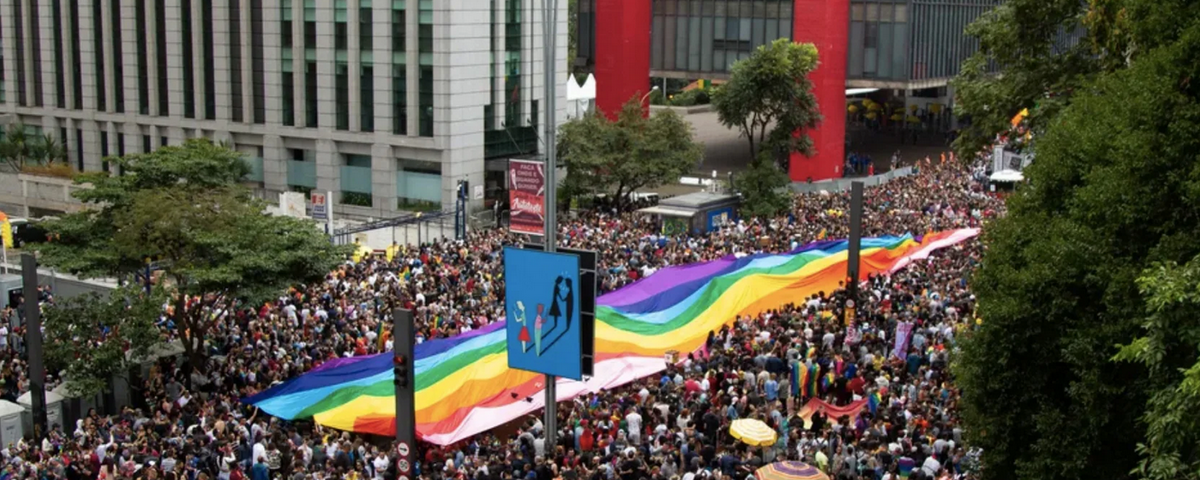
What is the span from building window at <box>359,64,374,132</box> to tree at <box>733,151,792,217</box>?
16178 millimetres

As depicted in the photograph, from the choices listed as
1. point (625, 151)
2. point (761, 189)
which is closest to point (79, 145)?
point (625, 151)

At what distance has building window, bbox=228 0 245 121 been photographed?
57.1m

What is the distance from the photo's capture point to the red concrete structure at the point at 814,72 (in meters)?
61.1

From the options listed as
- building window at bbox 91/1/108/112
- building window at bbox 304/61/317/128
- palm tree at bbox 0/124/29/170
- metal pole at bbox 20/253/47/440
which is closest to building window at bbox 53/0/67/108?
building window at bbox 91/1/108/112

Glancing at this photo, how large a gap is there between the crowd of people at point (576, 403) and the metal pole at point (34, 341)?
739 millimetres

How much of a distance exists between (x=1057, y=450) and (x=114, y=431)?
1569cm

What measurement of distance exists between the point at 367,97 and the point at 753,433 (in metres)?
37.3

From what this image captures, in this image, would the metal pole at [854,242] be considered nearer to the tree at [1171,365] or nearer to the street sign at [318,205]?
the tree at [1171,365]

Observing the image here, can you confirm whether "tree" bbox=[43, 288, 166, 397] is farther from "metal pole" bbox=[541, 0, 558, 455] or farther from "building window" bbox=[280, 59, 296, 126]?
"building window" bbox=[280, 59, 296, 126]

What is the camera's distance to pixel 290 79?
56.6m

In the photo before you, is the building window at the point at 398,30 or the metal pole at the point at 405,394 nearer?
the metal pole at the point at 405,394

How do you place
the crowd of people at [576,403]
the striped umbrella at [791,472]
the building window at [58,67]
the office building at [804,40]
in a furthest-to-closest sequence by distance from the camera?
the building window at [58,67], the office building at [804,40], the crowd of people at [576,403], the striped umbrella at [791,472]

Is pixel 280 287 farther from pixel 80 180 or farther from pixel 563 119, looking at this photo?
pixel 563 119

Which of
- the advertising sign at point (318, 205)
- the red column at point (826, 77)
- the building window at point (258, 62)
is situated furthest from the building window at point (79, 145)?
the red column at point (826, 77)
